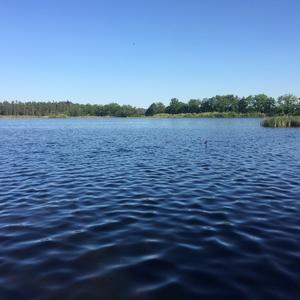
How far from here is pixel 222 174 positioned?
1791cm

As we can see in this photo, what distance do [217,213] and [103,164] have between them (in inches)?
523

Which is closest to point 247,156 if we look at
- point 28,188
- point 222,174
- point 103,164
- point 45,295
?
point 222,174

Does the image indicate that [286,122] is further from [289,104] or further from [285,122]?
[289,104]

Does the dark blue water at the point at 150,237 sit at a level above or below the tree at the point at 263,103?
below

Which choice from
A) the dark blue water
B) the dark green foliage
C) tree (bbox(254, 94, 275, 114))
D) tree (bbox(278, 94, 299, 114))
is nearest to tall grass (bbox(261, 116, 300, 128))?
the dark green foliage

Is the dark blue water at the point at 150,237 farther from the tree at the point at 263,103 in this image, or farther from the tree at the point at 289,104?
the tree at the point at 263,103

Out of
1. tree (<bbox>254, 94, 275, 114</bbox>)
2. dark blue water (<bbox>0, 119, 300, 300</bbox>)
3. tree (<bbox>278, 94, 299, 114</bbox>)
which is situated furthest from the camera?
tree (<bbox>254, 94, 275, 114</bbox>)

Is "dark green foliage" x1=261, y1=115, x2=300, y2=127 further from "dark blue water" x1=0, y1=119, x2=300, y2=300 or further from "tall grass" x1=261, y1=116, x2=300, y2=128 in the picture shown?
"dark blue water" x1=0, y1=119, x2=300, y2=300

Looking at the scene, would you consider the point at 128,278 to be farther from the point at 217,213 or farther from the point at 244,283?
the point at 217,213

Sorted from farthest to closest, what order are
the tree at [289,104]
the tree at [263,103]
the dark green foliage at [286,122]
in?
the tree at [263,103], the tree at [289,104], the dark green foliage at [286,122]

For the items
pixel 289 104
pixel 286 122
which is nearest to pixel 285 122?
pixel 286 122

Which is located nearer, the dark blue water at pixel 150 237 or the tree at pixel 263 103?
the dark blue water at pixel 150 237

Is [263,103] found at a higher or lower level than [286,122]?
higher

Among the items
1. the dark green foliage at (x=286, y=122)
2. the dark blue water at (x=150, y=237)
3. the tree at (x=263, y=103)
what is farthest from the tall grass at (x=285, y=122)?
the tree at (x=263, y=103)
